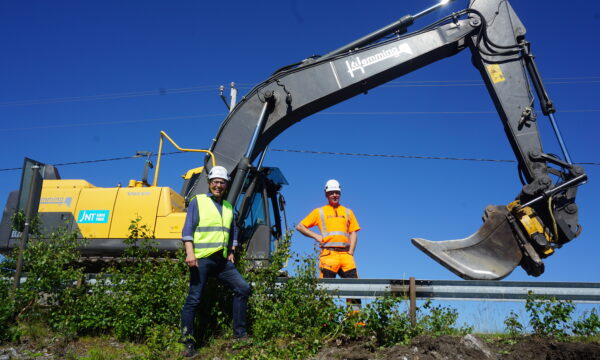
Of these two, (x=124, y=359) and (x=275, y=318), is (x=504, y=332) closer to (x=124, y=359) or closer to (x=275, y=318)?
(x=275, y=318)

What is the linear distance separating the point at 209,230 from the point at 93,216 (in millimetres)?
3606

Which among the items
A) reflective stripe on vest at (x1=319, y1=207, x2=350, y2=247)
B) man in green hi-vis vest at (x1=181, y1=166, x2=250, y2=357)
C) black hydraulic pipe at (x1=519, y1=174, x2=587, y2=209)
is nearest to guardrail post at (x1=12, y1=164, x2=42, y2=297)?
man in green hi-vis vest at (x1=181, y1=166, x2=250, y2=357)

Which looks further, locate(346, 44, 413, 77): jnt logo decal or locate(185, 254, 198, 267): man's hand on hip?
locate(346, 44, 413, 77): jnt logo decal

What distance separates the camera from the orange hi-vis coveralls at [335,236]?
20.8 ft

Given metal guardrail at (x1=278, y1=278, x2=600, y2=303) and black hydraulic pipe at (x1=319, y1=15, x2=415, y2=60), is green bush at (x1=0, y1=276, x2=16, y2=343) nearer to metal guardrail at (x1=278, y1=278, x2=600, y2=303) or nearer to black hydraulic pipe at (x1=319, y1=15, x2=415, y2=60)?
metal guardrail at (x1=278, y1=278, x2=600, y2=303)

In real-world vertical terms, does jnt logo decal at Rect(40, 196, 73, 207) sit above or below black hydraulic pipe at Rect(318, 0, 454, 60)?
below

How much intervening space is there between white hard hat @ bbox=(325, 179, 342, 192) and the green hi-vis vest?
5.68ft

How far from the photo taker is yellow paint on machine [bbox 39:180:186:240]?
7719 millimetres

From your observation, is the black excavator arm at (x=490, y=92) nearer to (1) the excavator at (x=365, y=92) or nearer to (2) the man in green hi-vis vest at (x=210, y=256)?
(1) the excavator at (x=365, y=92)

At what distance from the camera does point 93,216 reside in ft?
26.7

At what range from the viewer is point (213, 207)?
5590mm

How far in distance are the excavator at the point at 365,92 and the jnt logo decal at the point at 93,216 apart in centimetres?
2

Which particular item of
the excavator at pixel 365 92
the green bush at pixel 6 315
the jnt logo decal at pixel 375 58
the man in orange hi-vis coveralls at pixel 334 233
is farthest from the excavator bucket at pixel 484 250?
the green bush at pixel 6 315

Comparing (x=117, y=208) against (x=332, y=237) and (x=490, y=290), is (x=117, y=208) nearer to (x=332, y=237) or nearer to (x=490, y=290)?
(x=332, y=237)
